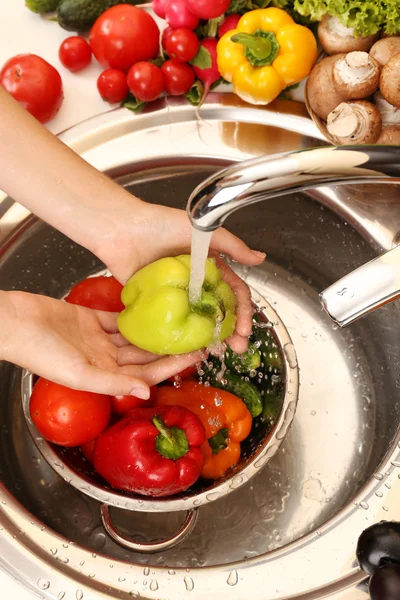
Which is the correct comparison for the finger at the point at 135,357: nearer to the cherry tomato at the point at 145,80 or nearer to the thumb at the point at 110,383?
the thumb at the point at 110,383

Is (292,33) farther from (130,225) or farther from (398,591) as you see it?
(398,591)

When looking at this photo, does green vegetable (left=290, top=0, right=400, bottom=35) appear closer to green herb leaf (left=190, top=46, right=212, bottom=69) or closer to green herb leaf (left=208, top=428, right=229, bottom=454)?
green herb leaf (left=190, top=46, right=212, bottom=69)

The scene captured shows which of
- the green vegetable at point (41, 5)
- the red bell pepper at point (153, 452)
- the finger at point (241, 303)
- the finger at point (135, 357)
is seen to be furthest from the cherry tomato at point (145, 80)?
the red bell pepper at point (153, 452)

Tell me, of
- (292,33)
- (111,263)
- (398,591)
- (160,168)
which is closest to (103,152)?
(160,168)

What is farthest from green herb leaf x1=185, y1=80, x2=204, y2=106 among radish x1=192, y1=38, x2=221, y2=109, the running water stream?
the running water stream

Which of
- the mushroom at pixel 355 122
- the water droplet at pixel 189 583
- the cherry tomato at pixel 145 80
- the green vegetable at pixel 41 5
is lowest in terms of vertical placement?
the water droplet at pixel 189 583

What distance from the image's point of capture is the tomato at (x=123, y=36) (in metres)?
1.11

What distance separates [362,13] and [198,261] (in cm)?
53

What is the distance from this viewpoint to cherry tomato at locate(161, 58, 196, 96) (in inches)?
43.7

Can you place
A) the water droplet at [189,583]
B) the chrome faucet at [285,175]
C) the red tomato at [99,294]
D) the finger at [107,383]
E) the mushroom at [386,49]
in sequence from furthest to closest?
the red tomato at [99,294], the mushroom at [386,49], the finger at [107,383], the water droplet at [189,583], the chrome faucet at [285,175]

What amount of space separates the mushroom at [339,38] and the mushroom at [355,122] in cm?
12

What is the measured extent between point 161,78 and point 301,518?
827 millimetres

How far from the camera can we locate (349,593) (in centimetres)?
79

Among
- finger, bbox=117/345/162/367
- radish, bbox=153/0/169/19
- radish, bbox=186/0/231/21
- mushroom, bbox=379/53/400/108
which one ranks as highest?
radish, bbox=153/0/169/19
